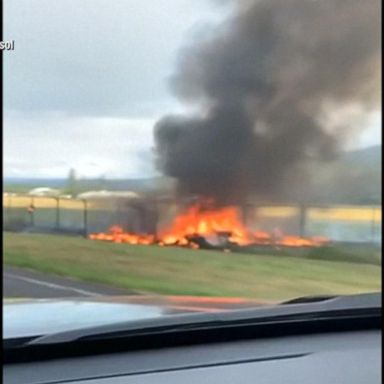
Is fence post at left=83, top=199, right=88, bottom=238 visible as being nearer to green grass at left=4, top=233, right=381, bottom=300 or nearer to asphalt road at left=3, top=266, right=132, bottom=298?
green grass at left=4, top=233, right=381, bottom=300

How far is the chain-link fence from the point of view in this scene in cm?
217

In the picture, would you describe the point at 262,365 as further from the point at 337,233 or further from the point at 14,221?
the point at 337,233

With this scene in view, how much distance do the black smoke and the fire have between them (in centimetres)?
6

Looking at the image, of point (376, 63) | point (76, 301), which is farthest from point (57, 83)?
point (376, 63)

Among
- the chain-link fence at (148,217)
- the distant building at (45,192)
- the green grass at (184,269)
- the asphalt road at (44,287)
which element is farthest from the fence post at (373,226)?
the distant building at (45,192)

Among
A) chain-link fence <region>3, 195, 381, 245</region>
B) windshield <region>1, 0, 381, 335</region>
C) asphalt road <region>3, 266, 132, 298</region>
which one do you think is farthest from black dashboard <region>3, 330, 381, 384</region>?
chain-link fence <region>3, 195, 381, 245</region>

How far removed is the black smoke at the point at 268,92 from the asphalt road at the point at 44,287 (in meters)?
0.44

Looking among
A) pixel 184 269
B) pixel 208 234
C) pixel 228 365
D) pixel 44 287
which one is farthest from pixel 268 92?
pixel 228 365

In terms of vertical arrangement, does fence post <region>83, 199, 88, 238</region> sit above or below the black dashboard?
above

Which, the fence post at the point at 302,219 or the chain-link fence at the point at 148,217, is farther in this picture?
Result: the fence post at the point at 302,219

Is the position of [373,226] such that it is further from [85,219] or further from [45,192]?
[45,192]

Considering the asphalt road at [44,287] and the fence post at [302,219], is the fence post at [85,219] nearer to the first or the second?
the asphalt road at [44,287]

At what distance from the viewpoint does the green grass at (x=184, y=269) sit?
85.4 inches

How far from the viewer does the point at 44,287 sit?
2.04 m
